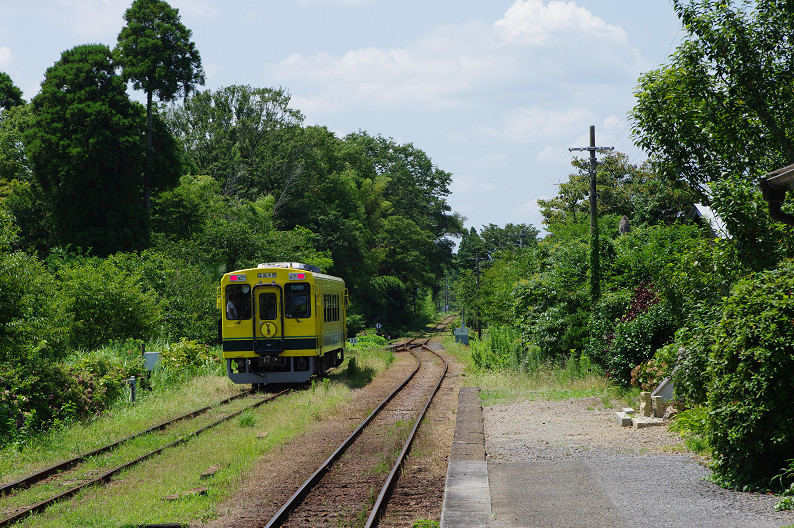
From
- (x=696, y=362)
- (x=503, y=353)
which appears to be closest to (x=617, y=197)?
(x=503, y=353)

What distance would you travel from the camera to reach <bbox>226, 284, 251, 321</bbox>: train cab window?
66.9 ft

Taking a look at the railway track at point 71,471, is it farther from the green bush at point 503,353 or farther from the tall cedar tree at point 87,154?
the tall cedar tree at point 87,154

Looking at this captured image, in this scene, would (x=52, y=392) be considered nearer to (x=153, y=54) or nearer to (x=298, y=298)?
(x=298, y=298)

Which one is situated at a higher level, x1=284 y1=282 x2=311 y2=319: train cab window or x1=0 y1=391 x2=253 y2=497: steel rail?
x1=284 y1=282 x2=311 y2=319: train cab window

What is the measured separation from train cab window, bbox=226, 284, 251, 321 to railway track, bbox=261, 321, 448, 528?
4706mm

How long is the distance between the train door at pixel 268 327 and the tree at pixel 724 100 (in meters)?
10.6

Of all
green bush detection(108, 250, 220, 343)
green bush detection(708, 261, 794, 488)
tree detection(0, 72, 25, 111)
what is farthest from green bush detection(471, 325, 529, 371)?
tree detection(0, 72, 25, 111)

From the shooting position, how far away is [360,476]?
10.6 m

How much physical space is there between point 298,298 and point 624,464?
11.7m

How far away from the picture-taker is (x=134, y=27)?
42938 mm

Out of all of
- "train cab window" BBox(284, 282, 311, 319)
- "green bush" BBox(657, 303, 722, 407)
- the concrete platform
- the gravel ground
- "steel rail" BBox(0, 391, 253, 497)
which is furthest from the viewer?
"train cab window" BBox(284, 282, 311, 319)

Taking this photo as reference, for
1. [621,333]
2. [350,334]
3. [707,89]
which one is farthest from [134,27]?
[707,89]

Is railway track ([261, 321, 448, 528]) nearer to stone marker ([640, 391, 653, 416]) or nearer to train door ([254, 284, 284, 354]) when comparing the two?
train door ([254, 284, 284, 354])

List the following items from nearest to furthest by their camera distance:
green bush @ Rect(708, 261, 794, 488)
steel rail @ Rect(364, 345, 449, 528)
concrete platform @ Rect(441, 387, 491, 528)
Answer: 1. concrete platform @ Rect(441, 387, 491, 528)
2. steel rail @ Rect(364, 345, 449, 528)
3. green bush @ Rect(708, 261, 794, 488)
